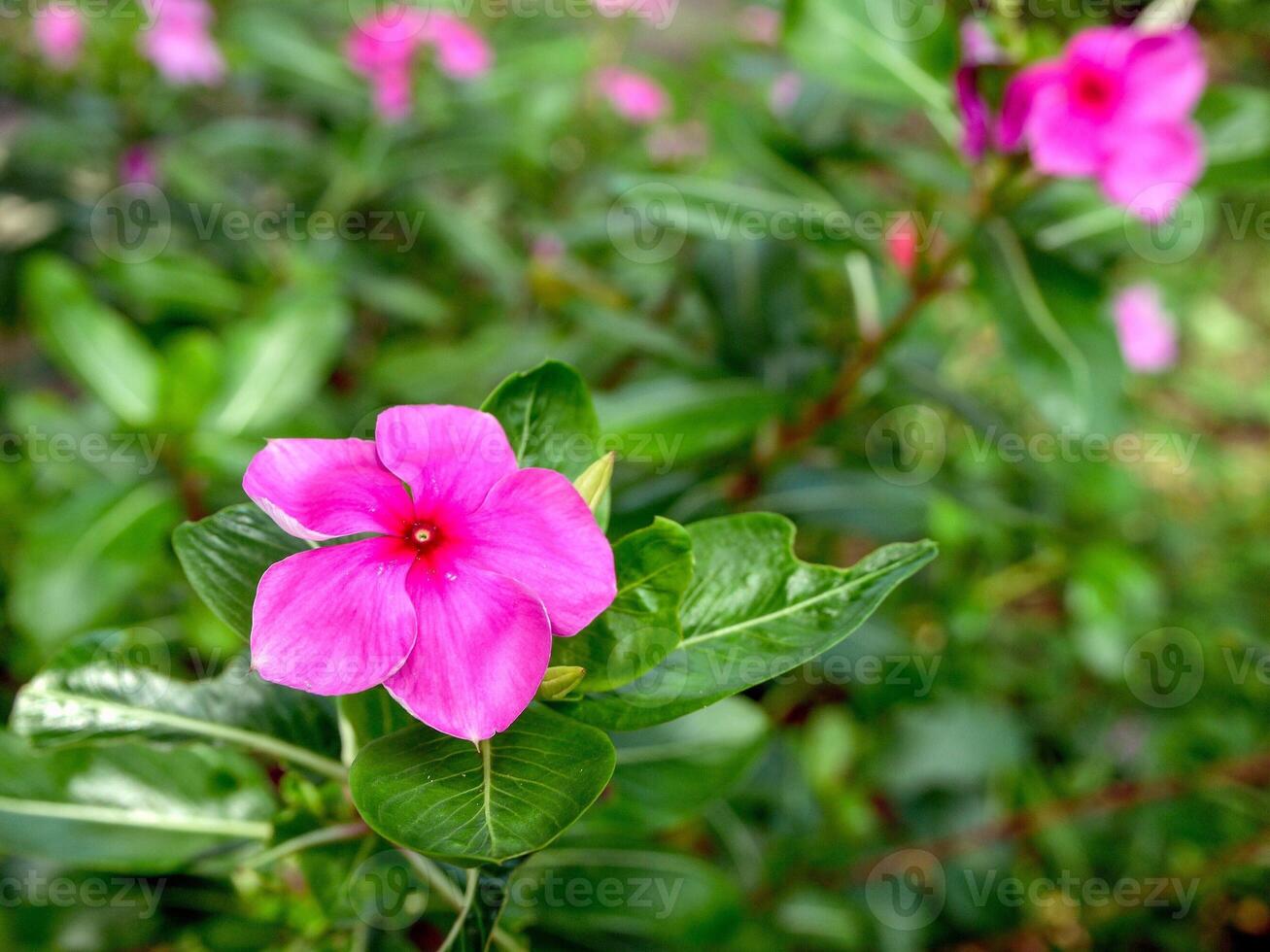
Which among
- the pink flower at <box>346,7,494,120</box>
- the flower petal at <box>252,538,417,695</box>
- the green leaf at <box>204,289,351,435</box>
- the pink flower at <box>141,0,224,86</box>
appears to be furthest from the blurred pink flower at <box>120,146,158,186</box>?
the flower petal at <box>252,538,417,695</box>

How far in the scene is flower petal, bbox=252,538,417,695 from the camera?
45 centimetres

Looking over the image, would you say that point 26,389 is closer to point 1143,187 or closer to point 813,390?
point 813,390

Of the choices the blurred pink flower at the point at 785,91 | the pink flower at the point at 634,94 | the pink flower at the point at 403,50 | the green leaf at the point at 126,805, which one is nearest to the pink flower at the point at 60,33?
the pink flower at the point at 403,50

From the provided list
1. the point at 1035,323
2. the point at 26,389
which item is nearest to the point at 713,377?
the point at 1035,323

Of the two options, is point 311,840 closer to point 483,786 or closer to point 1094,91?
point 483,786

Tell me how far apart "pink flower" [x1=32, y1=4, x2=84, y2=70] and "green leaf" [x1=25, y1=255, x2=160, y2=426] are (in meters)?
0.73

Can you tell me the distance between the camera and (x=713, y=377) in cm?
116

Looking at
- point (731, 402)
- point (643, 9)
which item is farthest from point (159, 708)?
point (643, 9)

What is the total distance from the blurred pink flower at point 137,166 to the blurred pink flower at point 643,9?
3.89 feet

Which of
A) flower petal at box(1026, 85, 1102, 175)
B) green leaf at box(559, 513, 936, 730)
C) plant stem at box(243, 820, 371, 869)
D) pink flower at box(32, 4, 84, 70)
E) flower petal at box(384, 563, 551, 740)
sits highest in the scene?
pink flower at box(32, 4, 84, 70)

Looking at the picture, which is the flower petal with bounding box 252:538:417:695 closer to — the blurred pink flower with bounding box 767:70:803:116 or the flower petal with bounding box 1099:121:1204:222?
the flower petal with bounding box 1099:121:1204:222

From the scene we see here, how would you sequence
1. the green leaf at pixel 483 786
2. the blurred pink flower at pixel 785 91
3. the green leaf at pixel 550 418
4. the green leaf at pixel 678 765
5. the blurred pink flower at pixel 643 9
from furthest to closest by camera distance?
the blurred pink flower at pixel 643 9, the blurred pink flower at pixel 785 91, the green leaf at pixel 678 765, the green leaf at pixel 550 418, the green leaf at pixel 483 786

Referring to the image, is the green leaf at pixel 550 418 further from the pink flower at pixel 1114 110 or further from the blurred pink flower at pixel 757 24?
the blurred pink flower at pixel 757 24

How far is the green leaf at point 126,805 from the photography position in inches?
27.1
